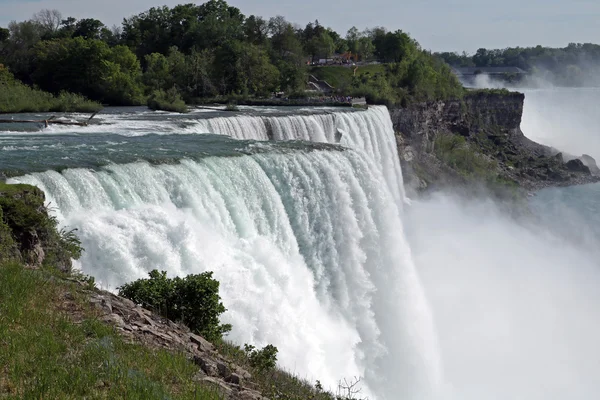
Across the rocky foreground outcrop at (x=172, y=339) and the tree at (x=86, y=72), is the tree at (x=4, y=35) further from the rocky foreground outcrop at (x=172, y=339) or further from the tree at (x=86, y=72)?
the rocky foreground outcrop at (x=172, y=339)

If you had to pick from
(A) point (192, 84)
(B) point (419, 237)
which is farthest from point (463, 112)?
(B) point (419, 237)

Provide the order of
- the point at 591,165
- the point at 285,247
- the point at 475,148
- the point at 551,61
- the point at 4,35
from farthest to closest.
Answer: the point at 551,61, the point at 591,165, the point at 475,148, the point at 4,35, the point at 285,247

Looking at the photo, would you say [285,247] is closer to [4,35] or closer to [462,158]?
[462,158]

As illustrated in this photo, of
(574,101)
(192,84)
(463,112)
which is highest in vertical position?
(192,84)

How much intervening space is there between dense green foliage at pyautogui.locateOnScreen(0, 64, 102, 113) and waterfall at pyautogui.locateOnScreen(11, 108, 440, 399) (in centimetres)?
1856

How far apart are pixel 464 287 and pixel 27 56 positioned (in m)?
36.6

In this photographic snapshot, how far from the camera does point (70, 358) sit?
6.46 m

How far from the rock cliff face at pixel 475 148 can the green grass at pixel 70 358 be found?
32.9 m

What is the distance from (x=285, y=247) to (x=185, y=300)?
7420 mm

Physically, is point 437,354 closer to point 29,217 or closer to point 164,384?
point 29,217

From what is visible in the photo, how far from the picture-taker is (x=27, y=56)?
47000mm

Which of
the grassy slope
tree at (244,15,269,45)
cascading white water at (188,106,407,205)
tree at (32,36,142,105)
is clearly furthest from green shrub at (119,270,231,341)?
tree at (244,15,269,45)

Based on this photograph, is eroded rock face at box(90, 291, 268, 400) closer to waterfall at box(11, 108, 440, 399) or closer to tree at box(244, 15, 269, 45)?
waterfall at box(11, 108, 440, 399)

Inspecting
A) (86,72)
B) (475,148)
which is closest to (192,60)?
(86,72)
